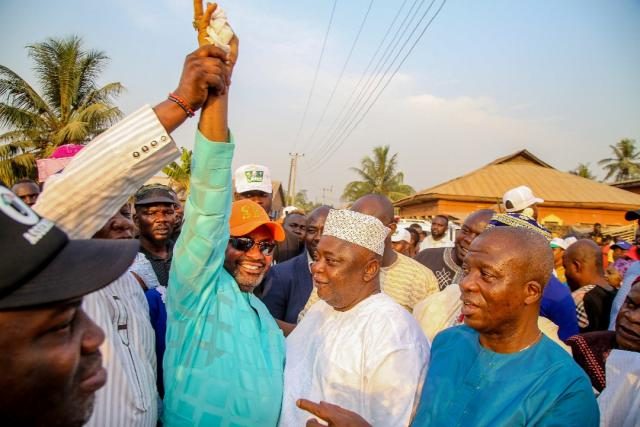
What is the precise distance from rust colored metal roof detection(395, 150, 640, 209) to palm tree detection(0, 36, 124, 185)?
16.1m

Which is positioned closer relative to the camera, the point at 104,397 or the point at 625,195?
the point at 104,397

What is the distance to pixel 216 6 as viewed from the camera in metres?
1.77

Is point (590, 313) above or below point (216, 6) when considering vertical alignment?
below

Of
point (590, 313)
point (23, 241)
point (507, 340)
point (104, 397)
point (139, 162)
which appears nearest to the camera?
point (23, 241)

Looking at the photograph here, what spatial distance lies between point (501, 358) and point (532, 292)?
342mm

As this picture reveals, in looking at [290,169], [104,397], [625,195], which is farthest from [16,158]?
[625,195]

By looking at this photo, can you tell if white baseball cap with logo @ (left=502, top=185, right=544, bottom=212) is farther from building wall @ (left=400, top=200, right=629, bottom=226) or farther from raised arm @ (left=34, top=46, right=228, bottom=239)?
building wall @ (left=400, top=200, right=629, bottom=226)

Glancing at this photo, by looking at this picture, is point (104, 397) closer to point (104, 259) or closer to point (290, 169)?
point (104, 259)

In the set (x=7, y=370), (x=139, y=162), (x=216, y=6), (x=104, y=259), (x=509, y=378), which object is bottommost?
(x=509, y=378)

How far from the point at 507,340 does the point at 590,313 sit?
9.24 ft

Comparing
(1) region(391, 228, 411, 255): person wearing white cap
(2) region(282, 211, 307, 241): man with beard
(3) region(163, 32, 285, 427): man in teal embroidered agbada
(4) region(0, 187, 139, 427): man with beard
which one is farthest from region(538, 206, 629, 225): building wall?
(4) region(0, 187, 139, 427): man with beard

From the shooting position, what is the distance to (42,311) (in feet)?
3.27

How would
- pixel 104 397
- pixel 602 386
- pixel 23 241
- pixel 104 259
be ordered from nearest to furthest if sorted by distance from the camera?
pixel 23 241, pixel 104 259, pixel 104 397, pixel 602 386

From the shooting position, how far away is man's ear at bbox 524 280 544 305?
220 centimetres
